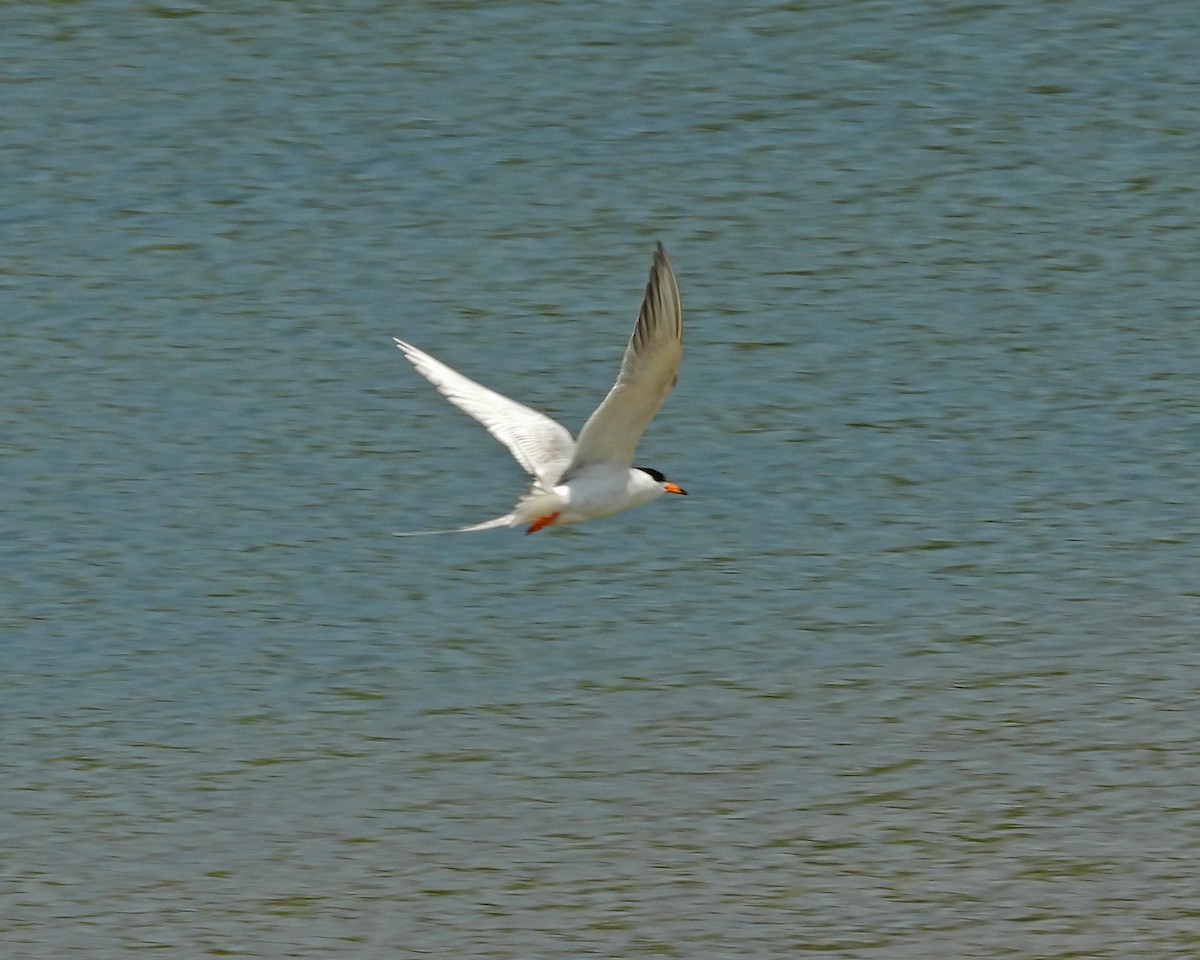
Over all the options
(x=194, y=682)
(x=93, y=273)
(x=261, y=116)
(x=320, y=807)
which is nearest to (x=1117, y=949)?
(x=320, y=807)

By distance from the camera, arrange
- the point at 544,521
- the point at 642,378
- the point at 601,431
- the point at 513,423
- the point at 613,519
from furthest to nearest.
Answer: the point at 613,519
the point at 513,423
the point at 544,521
the point at 601,431
the point at 642,378

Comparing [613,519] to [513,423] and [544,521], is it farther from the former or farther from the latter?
[544,521]

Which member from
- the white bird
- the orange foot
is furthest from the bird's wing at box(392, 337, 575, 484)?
the orange foot

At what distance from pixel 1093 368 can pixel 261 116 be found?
6.26 m

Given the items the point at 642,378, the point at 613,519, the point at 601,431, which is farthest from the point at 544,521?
the point at 613,519

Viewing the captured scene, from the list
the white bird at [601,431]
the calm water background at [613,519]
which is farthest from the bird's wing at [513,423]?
the calm water background at [613,519]

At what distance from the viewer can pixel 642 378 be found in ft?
31.2

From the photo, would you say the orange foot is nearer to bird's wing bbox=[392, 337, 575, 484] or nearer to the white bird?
the white bird

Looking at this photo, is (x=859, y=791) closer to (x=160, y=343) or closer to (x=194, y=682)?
(x=194, y=682)

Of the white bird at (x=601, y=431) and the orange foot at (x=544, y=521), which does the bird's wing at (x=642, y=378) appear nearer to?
the white bird at (x=601, y=431)

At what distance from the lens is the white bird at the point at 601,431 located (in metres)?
9.32

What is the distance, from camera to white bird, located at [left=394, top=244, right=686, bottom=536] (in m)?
9.32

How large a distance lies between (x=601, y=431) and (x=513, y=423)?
70cm

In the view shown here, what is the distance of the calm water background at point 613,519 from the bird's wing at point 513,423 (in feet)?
5.14
